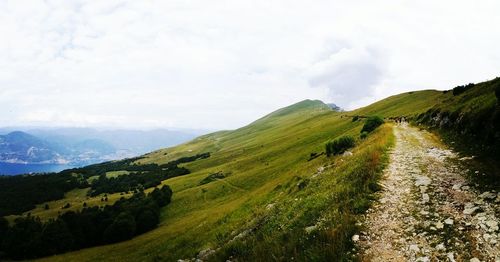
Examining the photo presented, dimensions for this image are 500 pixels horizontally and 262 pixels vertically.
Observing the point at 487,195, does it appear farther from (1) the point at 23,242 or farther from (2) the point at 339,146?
(1) the point at 23,242

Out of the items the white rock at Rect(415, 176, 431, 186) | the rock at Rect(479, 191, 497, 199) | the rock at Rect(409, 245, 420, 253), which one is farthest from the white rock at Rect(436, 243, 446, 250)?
the white rock at Rect(415, 176, 431, 186)

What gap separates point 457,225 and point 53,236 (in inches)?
3879

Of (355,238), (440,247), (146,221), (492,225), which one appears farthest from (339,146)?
(146,221)

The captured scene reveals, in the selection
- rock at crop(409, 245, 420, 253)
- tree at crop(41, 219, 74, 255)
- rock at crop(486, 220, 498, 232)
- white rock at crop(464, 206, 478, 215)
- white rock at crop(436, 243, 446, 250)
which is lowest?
tree at crop(41, 219, 74, 255)

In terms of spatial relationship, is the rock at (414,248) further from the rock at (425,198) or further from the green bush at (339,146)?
the green bush at (339,146)

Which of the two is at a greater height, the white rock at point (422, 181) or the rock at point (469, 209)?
the white rock at point (422, 181)

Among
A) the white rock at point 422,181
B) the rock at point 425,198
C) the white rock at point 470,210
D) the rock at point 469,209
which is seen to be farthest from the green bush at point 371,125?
the white rock at point 470,210

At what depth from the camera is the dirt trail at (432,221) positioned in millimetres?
11977

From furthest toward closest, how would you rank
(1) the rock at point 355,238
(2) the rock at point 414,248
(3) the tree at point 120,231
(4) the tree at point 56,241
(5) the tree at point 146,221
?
1. (5) the tree at point 146,221
2. (3) the tree at point 120,231
3. (4) the tree at point 56,241
4. (1) the rock at point 355,238
5. (2) the rock at point 414,248

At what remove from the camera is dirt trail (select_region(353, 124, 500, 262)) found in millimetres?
11977

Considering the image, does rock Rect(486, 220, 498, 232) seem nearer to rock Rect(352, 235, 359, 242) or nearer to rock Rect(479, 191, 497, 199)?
rock Rect(479, 191, 497, 199)

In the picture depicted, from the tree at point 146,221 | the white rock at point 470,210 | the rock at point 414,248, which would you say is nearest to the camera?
the rock at point 414,248

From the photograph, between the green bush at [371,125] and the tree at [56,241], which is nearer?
the green bush at [371,125]

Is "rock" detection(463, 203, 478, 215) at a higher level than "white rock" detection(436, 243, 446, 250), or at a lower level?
higher
